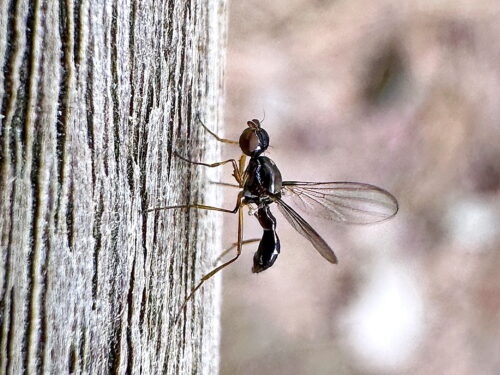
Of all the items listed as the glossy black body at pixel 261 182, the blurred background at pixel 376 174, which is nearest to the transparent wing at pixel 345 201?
the glossy black body at pixel 261 182

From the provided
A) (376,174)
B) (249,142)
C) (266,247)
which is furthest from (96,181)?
(376,174)

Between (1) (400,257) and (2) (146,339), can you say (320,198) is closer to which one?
(2) (146,339)

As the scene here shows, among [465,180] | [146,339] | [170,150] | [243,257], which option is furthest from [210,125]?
[465,180]

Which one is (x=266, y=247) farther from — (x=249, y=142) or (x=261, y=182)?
(x=249, y=142)

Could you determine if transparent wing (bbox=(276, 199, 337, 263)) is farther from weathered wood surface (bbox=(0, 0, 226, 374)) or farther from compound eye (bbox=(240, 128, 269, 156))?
weathered wood surface (bbox=(0, 0, 226, 374))

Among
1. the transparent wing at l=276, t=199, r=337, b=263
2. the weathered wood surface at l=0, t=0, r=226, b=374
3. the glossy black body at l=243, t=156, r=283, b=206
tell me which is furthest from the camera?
the glossy black body at l=243, t=156, r=283, b=206

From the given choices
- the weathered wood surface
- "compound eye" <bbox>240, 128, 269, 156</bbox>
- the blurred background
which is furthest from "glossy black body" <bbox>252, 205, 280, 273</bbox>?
the blurred background

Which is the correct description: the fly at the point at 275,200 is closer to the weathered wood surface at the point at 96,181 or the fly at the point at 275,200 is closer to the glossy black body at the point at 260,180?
the glossy black body at the point at 260,180
